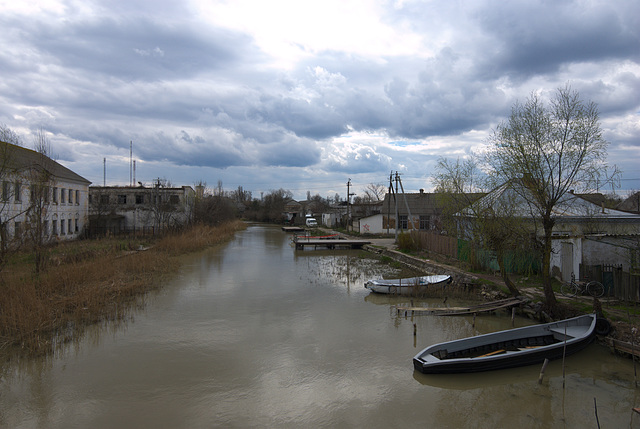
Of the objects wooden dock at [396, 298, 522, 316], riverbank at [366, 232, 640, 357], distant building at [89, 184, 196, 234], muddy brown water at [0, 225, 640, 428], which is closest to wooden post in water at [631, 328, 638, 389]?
riverbank at [366, 232, 640, 357]

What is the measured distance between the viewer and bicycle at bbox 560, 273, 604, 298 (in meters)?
12.2

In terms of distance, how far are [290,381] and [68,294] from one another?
32.8 feet

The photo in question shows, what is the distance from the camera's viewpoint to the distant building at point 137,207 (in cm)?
3934

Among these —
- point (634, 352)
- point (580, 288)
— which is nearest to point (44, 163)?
point (580, 288)

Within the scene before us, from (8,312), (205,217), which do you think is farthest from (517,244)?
(205,217)

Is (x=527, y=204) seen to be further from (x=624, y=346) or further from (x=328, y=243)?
(x=328, y=243)

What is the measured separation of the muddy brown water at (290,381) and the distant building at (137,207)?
2874 centimetres

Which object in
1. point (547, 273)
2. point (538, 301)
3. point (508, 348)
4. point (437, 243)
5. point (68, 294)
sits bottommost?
point (508, 348)

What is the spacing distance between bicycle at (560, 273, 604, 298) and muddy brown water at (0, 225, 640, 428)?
1.85 meters

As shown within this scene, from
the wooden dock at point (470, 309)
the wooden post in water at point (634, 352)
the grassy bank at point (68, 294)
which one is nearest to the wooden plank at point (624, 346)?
the wooden post in water at point (634, 352)

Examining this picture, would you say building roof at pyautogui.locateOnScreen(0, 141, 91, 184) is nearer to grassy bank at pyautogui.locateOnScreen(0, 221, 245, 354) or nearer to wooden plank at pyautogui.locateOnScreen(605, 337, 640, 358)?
grassy bank at pyautogui.locateOnScreen(0, 221, 245, 354)

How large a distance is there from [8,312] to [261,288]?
926 cm

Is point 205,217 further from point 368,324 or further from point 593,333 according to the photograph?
point 593,333

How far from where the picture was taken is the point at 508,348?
31.0 feet
